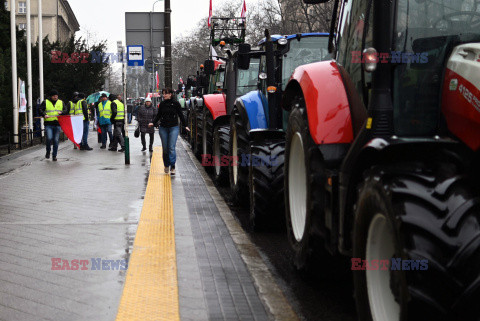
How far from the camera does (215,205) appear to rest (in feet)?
32.6

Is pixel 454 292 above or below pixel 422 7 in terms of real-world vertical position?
below

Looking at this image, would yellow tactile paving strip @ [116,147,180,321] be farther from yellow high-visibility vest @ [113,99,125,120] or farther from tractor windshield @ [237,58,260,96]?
yellow high-visibility vest @ [113,99,125,120]

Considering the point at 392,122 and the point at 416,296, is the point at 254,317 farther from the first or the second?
the point at 416,296

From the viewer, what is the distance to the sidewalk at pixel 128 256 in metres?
4.89

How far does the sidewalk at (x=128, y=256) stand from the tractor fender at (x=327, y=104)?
125 centimetres

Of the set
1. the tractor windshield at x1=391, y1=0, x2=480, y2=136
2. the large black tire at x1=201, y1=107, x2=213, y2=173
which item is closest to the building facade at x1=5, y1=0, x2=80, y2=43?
the large black tire at x1=201, y1=107, x2=213, y2=173

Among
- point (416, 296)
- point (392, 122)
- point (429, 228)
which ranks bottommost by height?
point (416, 296)

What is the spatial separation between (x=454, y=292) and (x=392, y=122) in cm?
132

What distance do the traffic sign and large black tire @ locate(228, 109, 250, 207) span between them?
24.6 feet

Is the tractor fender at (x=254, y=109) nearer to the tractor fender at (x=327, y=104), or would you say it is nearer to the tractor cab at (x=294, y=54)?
the tractor cab at (x=294, y=54)

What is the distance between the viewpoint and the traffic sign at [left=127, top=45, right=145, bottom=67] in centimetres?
Answer: 1736

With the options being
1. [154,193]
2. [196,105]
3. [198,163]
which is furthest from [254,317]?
[196,105]

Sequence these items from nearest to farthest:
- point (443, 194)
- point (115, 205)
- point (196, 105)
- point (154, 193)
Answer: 1. point (443, 194)
2. point (115, 205)
3. point (154, 193)
4. point (196, 105)

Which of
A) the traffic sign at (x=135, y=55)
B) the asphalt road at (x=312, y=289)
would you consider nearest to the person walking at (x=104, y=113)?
the traffic sign at (x=135, y=55)
